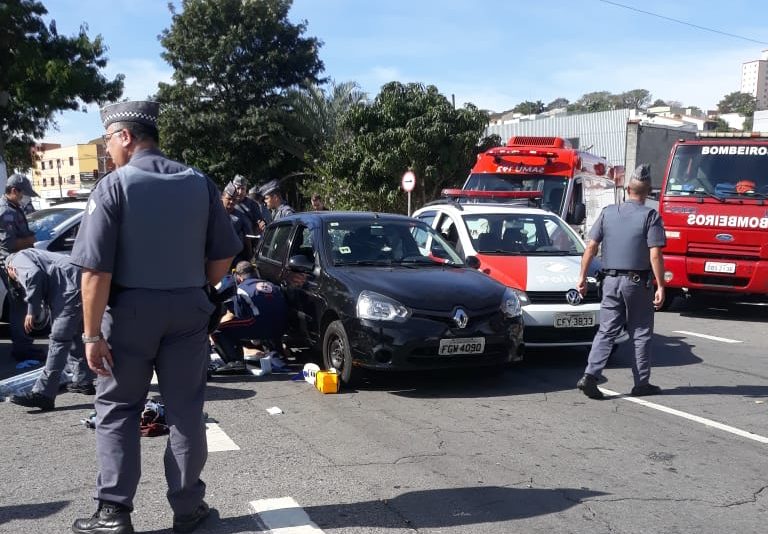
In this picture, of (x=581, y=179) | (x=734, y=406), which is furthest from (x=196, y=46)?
(x=734, y=406)

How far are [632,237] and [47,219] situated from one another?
7.40 m

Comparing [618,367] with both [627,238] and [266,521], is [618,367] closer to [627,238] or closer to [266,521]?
[627,238]

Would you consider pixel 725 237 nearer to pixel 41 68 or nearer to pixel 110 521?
pixel 110 521

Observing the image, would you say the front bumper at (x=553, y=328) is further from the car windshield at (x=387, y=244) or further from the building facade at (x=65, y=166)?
the building facade at (x=65, y=166)

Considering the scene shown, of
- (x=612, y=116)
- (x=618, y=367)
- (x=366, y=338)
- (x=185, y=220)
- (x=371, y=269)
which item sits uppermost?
(x=612, y=116)

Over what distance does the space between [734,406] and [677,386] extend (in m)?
0.72

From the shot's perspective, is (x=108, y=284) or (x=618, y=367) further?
(x=618, y=367)

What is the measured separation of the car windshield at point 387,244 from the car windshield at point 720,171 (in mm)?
5607

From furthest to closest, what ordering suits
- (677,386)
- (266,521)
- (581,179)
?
1. (581,179)
2. (677,386)
3. (266,521)

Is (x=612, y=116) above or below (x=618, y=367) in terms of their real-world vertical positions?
above

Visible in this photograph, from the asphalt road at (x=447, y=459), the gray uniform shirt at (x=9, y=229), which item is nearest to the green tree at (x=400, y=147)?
the gray uniform shirt at (x=9, y=229)

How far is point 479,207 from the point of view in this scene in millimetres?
10008

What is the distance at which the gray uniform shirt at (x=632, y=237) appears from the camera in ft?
22.2

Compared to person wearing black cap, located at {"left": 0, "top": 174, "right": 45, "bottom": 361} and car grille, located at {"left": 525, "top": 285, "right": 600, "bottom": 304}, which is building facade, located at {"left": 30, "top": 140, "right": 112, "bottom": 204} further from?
car grille, located at {"left": 525, "top": 285, "right": 600, "bottom": 304}
